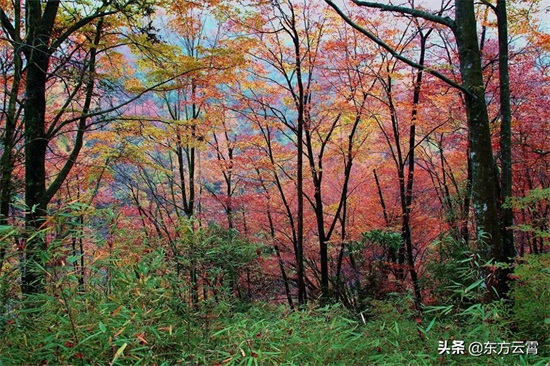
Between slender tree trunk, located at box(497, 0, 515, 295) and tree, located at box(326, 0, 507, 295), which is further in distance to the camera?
slender tree trunk, located at box(497, 0, 515, 295)

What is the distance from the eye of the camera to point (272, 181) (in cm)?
1123

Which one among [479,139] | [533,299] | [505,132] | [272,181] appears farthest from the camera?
[272,181]

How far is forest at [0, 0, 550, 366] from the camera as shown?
71.8 inches

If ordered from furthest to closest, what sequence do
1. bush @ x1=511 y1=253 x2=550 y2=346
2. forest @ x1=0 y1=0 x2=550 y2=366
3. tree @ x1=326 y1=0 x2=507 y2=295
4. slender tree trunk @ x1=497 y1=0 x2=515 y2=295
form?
slender tree trunk @ x1=497 y1=0 x2=515 y2=295 → tree @ x1=326 y1=0 x2=507 y2=295 → bush @ x1=511 y1=253 x2=550 y2=346 → forest @ x1=0 y1=0 x2=550 y2=366

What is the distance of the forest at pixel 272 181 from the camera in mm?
1824

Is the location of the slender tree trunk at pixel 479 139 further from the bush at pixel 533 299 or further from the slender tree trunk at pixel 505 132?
the slender tree trunk at pixel 505 132

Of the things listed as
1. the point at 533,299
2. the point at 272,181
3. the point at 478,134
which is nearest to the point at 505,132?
the point at 478,134

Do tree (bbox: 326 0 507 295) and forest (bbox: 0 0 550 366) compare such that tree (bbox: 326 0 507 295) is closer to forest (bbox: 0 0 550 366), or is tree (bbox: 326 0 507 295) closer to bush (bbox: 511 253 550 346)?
forest (bbox: 0 0 550 366)

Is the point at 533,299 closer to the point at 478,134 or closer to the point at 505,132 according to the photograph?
the point at 478,134

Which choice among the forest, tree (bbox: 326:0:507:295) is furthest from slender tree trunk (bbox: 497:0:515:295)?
tree (bbox: 326:0:507:295)

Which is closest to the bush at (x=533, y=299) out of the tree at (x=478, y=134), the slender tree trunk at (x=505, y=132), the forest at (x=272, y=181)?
the forest at (x=272, y=181)

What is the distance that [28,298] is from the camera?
1759mm

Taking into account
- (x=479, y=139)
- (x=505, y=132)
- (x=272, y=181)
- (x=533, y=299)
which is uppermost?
(x=505, y=132)

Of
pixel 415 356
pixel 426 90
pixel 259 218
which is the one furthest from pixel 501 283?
pixel 259 218
